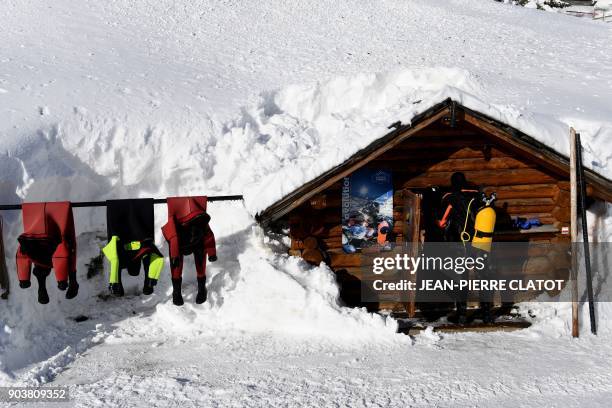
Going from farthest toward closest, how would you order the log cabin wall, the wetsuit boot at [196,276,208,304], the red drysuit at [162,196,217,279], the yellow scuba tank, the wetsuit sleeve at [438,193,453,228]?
the log cabin wall, the wetsuit sleeve at [438,193,453,228], the wetsuit boot at [196,276,208,304], the yellow scuba tank, the red drysuit at [162,196,217,279]

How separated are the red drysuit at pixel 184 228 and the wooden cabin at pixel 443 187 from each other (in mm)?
1044

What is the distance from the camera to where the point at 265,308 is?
7.75 metres

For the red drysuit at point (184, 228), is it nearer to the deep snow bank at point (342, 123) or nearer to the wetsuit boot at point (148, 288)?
the wetsuit boot at point (148, 288)

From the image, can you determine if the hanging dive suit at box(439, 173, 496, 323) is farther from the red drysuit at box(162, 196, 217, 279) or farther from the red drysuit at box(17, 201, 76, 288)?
the red drysuit at box(17, 201, 76, 288)

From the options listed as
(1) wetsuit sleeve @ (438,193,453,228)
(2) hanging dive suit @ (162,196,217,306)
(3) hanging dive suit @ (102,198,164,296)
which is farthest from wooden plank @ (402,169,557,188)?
(3) hanging dive suit @ (102,198,164,296)

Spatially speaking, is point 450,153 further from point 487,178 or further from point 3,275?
point 3,275

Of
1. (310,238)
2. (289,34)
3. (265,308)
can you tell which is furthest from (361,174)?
(289,34)

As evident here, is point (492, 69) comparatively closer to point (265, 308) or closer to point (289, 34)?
point (289, 34)

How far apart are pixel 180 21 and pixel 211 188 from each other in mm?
7197

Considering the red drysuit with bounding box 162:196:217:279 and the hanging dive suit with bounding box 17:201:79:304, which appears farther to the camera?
the red drysuit with bounding box 162:196:217:279

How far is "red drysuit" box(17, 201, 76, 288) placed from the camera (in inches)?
272

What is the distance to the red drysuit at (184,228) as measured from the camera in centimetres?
737

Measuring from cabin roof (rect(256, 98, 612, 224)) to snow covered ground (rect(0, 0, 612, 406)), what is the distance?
0.14 meters

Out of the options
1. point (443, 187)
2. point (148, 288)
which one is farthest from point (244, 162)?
point (443, 187)
